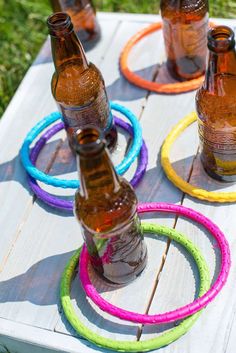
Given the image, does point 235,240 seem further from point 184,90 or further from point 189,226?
point 184,90

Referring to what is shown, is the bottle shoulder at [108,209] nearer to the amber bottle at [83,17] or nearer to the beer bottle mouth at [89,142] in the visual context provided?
the beer bottle mouth at [89,142]

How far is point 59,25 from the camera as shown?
1.34 meters

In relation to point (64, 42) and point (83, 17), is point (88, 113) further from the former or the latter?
point (83, 17)

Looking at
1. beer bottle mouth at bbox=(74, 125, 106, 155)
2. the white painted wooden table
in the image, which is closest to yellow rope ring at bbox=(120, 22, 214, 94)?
the white painted wooden table

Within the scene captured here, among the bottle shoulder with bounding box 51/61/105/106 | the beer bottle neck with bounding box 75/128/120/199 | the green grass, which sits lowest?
the green grass

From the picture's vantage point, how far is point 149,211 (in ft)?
4.73

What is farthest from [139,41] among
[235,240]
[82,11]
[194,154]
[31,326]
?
[31,326]

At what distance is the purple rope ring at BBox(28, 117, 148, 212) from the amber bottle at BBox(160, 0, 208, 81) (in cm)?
23

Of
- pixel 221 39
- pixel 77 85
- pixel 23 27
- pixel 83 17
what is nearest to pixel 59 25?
pixel 77 85

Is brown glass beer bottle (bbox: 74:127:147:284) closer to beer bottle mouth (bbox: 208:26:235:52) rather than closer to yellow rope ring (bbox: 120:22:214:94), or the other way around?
beer bottle mouth (bbox: 208:26:235:52)

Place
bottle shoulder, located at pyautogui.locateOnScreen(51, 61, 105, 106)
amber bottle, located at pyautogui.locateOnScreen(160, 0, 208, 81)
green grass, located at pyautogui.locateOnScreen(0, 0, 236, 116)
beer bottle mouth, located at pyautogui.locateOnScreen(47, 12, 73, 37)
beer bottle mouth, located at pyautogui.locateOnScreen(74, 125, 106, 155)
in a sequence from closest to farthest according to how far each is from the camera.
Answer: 1. beer bottle mouth, located at pyautogui.locateOnScreen(74, 125, 106, 155)
2. beer bottle mouth, located at pyautogui.locateOnScreen(47, 12, 73, 37)
3. bottle shoulder, located at pyautogui.locateOnScreen(51, 61, 105, 106)
4. amber bottle, located at pyautogui.locateOnScreen(160, 0, 208, 81)
5. green grass, located at pyautogui.locateOnScreen(0, 0, 236, 116)

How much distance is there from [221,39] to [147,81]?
526 mm

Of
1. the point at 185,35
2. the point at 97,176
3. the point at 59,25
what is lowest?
the point at 185,35

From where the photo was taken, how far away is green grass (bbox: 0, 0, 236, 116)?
219cm
